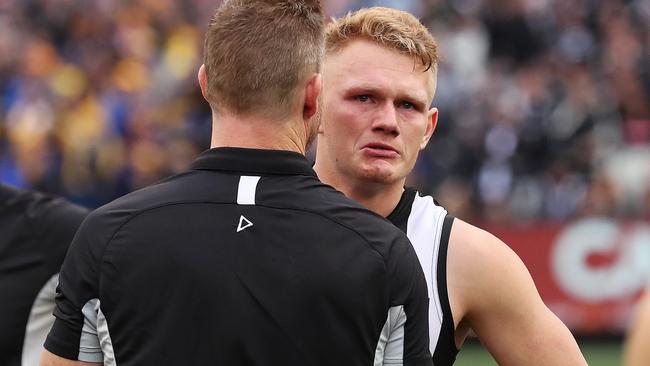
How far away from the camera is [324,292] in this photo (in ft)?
9.41

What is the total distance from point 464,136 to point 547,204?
1.28m

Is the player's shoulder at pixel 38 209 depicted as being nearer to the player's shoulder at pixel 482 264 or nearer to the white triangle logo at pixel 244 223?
the player's shoulder at pixel 482 264

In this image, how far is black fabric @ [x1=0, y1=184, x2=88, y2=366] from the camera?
425 centimetres

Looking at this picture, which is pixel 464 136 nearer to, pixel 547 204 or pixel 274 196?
pixel 547 204

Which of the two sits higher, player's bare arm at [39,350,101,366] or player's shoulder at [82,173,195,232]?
player's shoulder at [82,173,195,232]

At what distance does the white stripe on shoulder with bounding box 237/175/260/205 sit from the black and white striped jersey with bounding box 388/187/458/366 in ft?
3.42

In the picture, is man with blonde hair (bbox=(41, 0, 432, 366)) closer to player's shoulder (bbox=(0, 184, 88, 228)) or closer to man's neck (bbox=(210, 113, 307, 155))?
man's neck (bbox=(210, 113, 307, 155))

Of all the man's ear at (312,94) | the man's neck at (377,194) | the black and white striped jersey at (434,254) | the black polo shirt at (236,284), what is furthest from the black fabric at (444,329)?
the man's ear at (312,94)

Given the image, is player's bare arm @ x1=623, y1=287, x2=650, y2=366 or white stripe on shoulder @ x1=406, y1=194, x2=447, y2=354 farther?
white stripe on shoulder @ x1=406, y1=194, x2=447, y2=354

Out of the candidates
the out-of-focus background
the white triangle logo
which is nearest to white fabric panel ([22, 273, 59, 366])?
the white triangle logo

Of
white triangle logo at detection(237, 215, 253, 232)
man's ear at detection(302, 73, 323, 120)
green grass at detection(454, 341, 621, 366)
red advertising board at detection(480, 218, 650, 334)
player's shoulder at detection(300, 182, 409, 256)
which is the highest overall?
man's ear at detection(302, 73, 323, 120)

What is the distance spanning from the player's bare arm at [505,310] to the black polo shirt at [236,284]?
0.92 meters

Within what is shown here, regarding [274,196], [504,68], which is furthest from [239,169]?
[504,68]

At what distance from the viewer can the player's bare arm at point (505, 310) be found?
385 centimetres
